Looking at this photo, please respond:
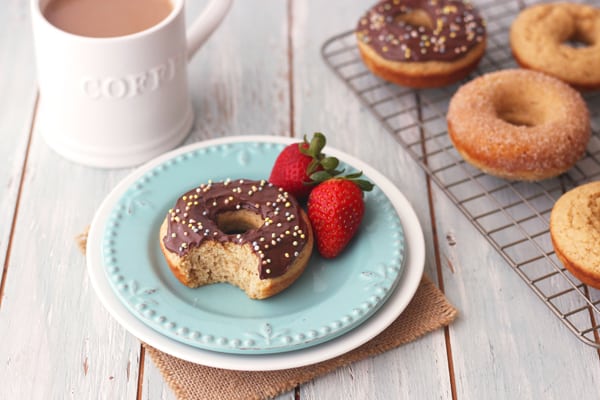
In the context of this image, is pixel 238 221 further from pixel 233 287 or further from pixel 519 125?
pixel 519 125

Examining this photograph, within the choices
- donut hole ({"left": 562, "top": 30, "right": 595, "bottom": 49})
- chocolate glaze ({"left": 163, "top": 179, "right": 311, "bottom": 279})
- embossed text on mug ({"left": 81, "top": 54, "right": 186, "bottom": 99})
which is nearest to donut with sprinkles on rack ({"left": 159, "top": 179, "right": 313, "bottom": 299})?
chocolate glaze ({"left": 163, "top": 179, "right": 311, "bottom": 279})

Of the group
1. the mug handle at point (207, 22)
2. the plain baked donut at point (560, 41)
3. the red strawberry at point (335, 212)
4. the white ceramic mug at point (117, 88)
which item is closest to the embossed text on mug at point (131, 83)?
the white ceramic mug at point (117, 88)

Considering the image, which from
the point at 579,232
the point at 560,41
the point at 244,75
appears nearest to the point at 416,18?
the point at 560,41

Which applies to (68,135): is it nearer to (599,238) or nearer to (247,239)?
(247,239)

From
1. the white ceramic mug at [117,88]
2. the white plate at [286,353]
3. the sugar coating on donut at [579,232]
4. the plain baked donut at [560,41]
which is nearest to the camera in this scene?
the white plate at [286,353]

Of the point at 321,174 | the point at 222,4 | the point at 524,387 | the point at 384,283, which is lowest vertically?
the point at 524,387

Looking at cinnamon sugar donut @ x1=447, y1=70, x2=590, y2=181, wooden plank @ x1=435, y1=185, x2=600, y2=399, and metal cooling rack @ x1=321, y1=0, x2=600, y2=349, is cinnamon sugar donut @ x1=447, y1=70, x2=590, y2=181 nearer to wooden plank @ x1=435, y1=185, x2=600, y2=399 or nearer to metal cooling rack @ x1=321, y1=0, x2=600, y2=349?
metal cooling rack @ x1=321, y1=0, x2=600, y2=349

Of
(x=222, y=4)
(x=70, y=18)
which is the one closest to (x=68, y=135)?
(x=70, y=18)

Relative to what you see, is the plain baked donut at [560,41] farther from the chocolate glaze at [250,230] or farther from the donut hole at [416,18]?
the chocolate glaze at [250,230]
